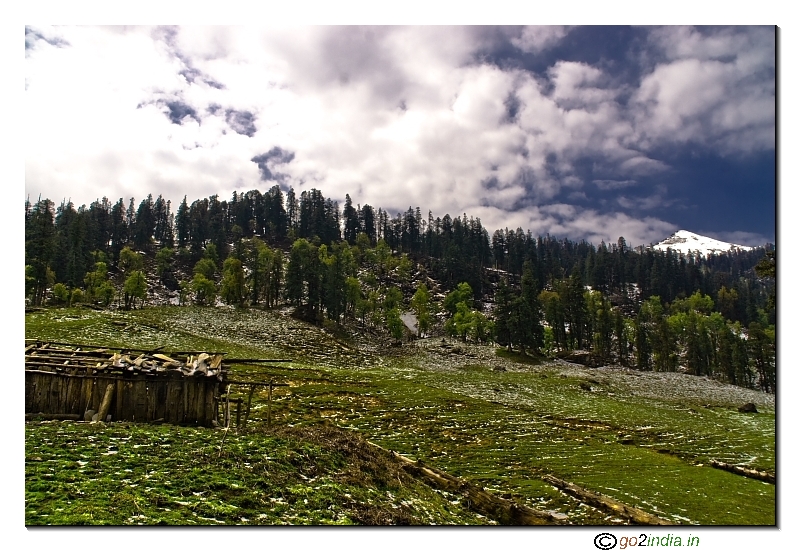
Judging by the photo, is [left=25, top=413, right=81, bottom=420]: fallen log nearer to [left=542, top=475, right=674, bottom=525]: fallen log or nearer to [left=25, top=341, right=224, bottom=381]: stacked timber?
[left=25, top=341, right=224, bottom=381]: stacked timber

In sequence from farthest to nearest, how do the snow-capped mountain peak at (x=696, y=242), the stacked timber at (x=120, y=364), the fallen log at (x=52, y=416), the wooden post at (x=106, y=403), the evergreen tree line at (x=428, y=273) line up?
the evergreen tree line at (x=428, y=273) → the snow-capped mountain peak at (x=696, y=242) → the stacked timber at (x=120, y=364) → the wooden post at (x=106, y=403) → the fallen log at (x=52, y=416)

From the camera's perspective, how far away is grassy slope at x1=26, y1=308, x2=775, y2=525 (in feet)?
37.8

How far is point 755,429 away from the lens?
3019 centimetres

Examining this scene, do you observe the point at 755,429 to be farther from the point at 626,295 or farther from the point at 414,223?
the point at 414,223

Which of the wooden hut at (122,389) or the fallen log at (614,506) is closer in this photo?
the fallen log at (614,506)

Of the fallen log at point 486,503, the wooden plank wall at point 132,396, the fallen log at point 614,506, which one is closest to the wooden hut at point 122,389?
the wooden plank wall at point 132,396

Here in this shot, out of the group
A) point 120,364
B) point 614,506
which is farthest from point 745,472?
point 120,364

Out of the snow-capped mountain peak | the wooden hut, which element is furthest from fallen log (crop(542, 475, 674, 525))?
the wooden hut

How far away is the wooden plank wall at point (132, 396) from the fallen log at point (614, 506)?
11494 millimetres

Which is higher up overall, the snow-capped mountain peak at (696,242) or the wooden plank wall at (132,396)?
the snow-capped mountain peak at (696,242)

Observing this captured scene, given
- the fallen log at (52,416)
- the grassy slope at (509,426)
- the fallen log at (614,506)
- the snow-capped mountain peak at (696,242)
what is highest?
the snow-capped mountain peak at (696,242)

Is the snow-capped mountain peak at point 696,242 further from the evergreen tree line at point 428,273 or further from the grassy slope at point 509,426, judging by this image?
the evergreen tree line at point 428,273

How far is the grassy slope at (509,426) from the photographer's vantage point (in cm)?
1153

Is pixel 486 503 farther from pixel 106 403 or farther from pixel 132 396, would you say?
pixel 106 403
